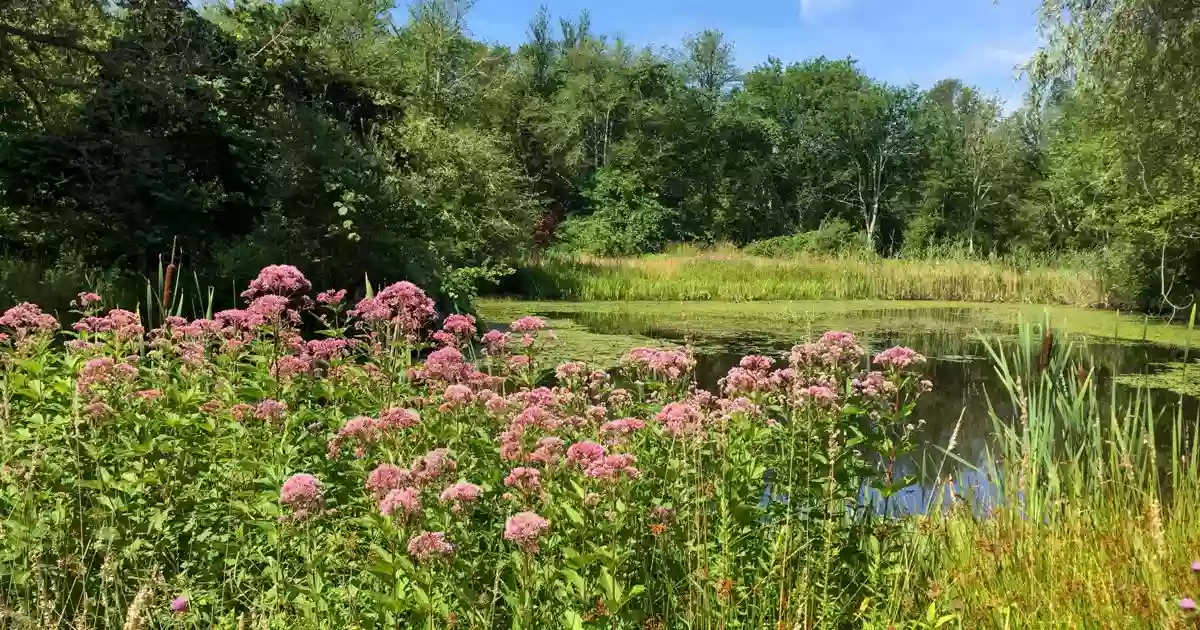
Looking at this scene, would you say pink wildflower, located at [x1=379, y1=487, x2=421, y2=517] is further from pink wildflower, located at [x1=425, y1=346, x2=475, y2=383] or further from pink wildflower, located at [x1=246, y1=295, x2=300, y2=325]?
pink wildflower, located at [x1=246, y1=295, x2=300, y2=325]

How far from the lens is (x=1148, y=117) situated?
10727mm

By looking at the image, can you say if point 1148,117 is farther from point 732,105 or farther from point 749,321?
point 732,105

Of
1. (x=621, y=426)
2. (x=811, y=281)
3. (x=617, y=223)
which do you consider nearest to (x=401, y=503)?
(x=621, y=426)

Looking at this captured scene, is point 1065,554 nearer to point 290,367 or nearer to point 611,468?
point 611,468

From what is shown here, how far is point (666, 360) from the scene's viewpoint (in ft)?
9.75

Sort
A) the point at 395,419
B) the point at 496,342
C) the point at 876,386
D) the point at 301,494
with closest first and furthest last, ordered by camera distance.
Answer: the point at 301,494, the point at 395,419, the point at 876,386, the point at 496,342

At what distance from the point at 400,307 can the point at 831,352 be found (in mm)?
1636

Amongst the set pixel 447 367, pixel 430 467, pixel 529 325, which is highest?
pixel 529 325

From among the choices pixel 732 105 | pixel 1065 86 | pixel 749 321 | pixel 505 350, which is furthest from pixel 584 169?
pixel 505 350

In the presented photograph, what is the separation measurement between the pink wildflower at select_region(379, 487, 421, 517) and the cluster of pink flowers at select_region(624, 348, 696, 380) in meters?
1.30

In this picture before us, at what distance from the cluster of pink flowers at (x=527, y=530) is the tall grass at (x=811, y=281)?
715 inches

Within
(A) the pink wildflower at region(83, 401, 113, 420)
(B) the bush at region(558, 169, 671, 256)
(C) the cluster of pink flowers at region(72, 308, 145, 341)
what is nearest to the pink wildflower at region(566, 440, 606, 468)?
(A) the pink wildflower at region(83, 401, 113, 420)

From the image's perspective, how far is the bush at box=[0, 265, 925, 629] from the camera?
81.4 inches

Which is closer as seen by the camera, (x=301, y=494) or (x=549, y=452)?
(x=301, y=494)
